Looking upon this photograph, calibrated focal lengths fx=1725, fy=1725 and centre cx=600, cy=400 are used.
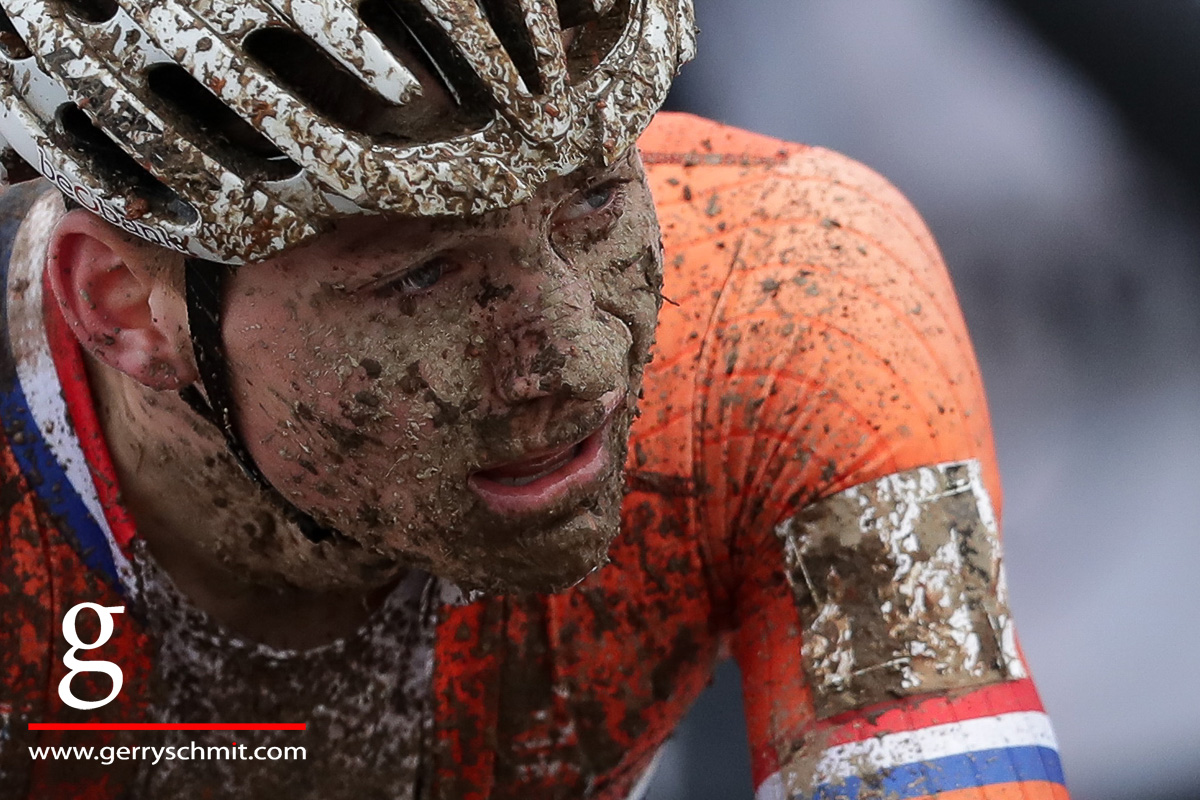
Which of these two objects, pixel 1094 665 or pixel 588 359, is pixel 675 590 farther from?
pixel 1094 665

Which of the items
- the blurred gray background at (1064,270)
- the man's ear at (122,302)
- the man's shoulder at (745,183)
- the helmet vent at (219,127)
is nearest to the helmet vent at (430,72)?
the helmet vent at (219,127)

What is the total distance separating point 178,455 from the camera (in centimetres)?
197

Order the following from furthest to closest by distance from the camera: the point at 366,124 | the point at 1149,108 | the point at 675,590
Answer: the point at 1149,108 → the point at 675,590 → the point at 366,124

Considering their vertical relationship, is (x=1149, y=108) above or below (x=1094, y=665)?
above

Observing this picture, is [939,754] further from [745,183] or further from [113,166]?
[113,166]

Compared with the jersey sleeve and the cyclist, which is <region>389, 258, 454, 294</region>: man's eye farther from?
the jersey sleeve

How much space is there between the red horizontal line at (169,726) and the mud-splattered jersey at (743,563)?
0.01 metres

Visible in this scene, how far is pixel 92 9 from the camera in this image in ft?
5.21

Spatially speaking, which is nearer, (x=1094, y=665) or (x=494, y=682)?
(x=494, y=682)

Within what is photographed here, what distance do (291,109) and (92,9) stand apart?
24 centimetres

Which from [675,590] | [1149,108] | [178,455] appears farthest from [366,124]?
[1149,108]

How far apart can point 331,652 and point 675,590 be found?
429mm

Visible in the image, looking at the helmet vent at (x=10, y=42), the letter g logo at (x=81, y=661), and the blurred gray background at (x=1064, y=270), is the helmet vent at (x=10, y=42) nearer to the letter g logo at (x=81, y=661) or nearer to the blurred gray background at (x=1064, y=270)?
the letter g logo at (x=81, y=661)

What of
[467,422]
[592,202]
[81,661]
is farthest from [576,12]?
[81,661]
